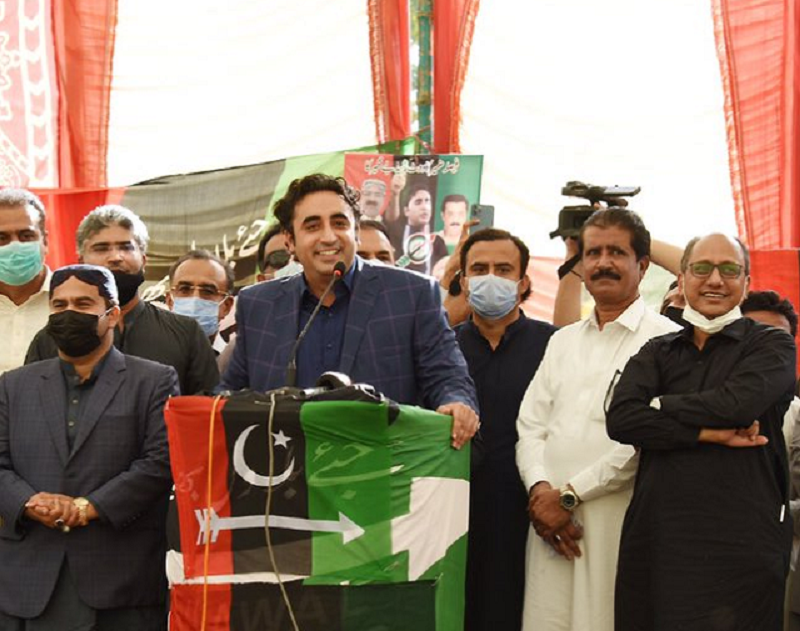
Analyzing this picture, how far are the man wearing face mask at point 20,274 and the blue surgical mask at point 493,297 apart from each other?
1.61 metres

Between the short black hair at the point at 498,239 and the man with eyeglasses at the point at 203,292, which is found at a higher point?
the short black hair at the point at 498,239

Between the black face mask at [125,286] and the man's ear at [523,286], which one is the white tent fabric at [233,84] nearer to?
the man's ear at [523,286]

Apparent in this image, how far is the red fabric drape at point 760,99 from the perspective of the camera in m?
7.36

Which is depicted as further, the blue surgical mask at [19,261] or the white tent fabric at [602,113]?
the white tent fabric at [602,113]

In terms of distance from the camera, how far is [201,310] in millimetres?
4918

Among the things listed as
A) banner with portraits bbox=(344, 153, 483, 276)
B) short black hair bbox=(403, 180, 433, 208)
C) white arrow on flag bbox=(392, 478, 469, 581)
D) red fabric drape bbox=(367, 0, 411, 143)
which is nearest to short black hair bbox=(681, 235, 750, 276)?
white arrow on flag bbox=(392, 478, 469, 581)

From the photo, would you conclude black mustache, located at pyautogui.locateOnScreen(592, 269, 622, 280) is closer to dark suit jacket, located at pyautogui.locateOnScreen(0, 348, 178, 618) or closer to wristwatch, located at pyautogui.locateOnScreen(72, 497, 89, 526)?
dark suit jacket, located at pyautogui.locateOnScreen(0, 348, 178, 618)

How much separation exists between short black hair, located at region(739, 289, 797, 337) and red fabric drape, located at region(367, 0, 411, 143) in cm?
366

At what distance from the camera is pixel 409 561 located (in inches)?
115

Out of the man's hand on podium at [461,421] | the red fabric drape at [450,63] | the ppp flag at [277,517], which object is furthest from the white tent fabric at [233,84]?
the ppp flag at [277,517]

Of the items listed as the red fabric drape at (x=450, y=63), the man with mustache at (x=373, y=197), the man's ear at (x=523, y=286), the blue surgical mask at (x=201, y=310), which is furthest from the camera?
the red fabric drape at (x=450, y=63)

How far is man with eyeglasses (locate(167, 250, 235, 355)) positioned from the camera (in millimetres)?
4922

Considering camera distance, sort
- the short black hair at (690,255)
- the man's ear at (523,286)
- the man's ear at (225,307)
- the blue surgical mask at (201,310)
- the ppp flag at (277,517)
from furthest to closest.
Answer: the man's ear at (225,307) → the blue surgical mask at (201,310) → the man's ear at (523,286) → the short black hair at (690,255) → the ppp flag at (277,517)

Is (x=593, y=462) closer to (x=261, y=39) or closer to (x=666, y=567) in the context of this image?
(x=666, y=567)
